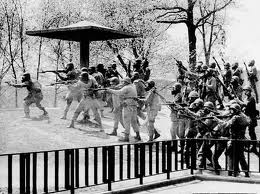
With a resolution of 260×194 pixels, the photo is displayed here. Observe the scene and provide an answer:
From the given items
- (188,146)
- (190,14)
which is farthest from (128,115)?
(190,14)

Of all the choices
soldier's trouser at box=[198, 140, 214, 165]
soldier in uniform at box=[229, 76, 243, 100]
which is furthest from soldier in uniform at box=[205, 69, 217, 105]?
soldier's trouser at box=[198, 140, 214, 165]

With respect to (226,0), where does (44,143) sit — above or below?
below

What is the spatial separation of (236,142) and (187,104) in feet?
18.1

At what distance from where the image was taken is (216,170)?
12.4 meters

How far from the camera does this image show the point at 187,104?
57.7 feet

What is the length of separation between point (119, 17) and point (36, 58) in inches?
370

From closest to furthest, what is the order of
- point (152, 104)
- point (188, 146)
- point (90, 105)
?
point (188, 146) → point (152, 104) → point (90, 105)

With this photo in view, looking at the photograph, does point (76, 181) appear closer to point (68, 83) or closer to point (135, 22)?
point (68, 83)

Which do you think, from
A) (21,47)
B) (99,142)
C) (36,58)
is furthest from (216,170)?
(36,58)

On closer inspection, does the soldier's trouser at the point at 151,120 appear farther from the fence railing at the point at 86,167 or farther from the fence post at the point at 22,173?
the fence post at the point at 22,173

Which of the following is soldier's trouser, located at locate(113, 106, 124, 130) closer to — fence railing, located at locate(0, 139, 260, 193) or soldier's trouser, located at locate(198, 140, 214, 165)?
fence railing, located at locate(0, 139, 260, 193)

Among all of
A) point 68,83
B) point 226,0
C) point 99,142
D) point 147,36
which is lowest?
point 99,142

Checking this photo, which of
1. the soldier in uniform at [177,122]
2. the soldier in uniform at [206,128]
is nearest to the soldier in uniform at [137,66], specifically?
the soldier in uniform at [177,122]

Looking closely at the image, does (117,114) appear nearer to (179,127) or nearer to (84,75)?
(84,75)
